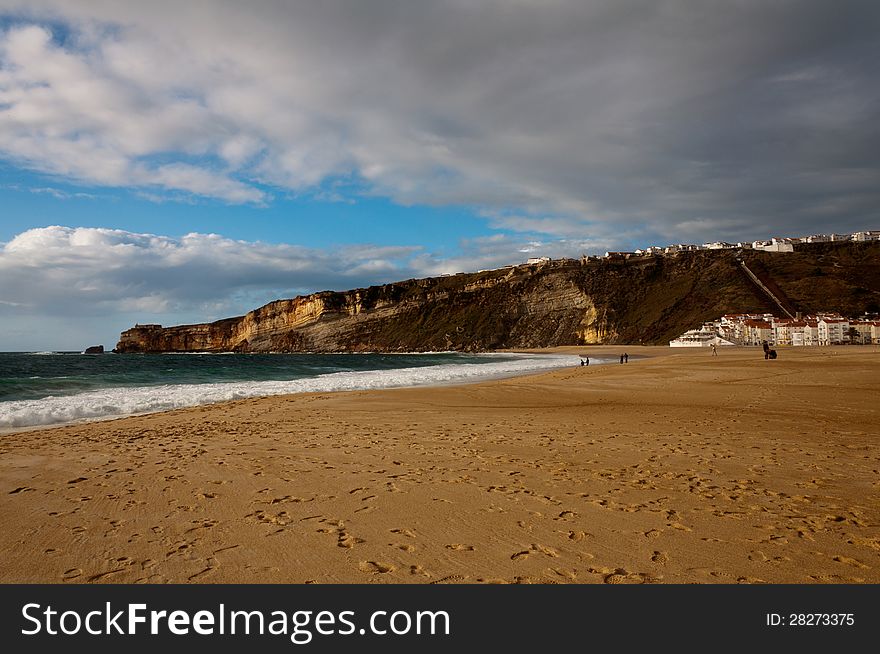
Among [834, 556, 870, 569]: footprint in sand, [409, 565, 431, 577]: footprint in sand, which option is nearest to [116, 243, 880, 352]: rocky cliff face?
[834, 556, 870, 569]: footprint in sand

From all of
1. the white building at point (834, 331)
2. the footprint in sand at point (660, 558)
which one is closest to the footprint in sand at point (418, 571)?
the footprint in sand at point (660, 558)

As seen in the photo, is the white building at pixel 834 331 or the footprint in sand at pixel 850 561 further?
the white building at pixel 834 331

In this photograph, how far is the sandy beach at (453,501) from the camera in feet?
13.5

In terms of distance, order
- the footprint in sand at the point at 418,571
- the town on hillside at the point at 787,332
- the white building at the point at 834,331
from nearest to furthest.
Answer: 1. the footprint in sand at the point at 418,571
2. the white building at the point at 834,331
3. the town on hillside at the point at 787,332

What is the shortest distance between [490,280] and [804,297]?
234ft

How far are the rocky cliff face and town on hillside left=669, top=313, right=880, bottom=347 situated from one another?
36.7ft

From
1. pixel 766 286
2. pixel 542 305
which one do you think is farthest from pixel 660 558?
pixel 542 305

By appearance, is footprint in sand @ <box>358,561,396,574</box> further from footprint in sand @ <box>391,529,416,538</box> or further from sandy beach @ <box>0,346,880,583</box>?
footprint in sand @ <box>391,529,416,538</box>

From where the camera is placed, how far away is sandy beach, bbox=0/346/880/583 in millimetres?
4117

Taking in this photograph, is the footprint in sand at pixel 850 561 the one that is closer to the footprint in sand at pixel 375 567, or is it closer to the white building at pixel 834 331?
the footprint in sand at pixel 375 567

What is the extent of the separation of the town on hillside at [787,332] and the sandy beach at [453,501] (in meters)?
68.1

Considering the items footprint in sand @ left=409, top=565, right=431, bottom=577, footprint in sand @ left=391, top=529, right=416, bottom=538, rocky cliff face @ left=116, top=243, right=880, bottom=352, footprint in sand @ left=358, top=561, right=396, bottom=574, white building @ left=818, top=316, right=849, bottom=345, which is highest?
rocky cliff face @ left=116, top=243, right=880, bottom=352

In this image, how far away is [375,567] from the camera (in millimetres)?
4062

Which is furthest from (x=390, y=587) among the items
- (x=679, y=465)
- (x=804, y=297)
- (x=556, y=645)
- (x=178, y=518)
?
(x=804, y=297)
